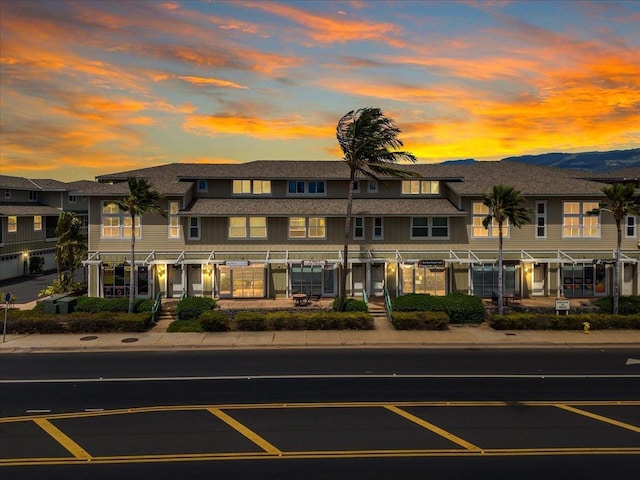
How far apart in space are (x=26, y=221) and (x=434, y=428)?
47465mm

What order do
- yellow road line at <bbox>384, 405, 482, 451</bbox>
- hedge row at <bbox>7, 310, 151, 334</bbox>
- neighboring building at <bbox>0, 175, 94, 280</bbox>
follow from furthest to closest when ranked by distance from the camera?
neighboring building at <bbox>0, 175, 94, 280</bbox>
hedge row at <bbox>7, 310, 151, 334</bbox>
yellow road line at <bbox>384, 405, 482, 451</bbox>

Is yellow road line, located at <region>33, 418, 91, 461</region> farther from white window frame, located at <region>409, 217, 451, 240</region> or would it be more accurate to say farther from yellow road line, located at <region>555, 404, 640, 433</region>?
white window frame, located at <region>409, 217, 451, 240</region>

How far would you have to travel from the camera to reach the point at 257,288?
32.8m

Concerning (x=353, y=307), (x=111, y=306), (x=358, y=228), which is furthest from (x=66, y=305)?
(x=358, y=228)

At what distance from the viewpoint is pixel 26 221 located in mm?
47156

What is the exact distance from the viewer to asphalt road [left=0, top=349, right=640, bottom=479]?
11.2 meters

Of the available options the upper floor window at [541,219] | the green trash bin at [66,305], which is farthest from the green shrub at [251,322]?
the upper floor window at [541,219]

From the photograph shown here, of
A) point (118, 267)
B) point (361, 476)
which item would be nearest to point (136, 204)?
point (118, 267)

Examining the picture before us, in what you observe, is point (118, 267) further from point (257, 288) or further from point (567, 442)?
point (567, 442)

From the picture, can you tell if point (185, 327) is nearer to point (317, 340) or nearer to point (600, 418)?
point (317, 340)

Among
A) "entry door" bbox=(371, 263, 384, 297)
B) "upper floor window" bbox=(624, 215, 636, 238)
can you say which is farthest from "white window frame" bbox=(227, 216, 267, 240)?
"upper floor window" bbox=(624, 215, 636, 238)

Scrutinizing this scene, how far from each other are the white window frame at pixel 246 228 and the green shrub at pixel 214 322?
27.7ft

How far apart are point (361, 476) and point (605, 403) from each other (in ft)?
31.2

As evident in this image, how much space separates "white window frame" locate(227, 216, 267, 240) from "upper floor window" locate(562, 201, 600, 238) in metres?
21.4
